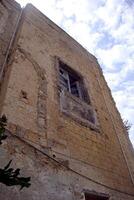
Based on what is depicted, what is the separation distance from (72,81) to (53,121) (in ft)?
9.01

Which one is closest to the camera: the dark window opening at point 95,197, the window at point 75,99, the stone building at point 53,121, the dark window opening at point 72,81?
the stone building at point 53,121

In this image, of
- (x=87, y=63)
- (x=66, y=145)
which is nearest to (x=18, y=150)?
(x=66, y=145)

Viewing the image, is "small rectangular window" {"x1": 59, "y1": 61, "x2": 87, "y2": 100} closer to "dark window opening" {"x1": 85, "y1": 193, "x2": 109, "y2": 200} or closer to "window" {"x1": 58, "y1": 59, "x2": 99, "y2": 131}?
"window" {"x1": 58, "y1": 59, "x2": 99, "y2": 131}

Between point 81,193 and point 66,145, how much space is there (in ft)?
2.95

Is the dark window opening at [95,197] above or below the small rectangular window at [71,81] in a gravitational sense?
below

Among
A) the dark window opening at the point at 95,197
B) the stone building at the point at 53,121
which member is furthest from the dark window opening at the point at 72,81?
the dark window opening at the point at 95,197

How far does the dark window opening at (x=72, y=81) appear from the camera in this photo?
6531 mm

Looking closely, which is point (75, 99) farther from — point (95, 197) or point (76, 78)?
point (95, 197)

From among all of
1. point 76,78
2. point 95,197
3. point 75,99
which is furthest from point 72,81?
point 95,197

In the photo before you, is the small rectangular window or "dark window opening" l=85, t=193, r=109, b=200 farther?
the small rectangular window

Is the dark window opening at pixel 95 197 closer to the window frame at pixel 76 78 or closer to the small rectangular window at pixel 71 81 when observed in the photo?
the window frame at pixel 76 78

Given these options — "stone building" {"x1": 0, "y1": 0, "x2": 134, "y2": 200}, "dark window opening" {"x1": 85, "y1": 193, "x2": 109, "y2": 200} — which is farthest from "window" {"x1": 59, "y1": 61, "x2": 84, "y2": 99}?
"dark window opening" {"x1": 85, "y1": 193, "x2": 109, "y2": 200}

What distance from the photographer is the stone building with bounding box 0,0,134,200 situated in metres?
3.62

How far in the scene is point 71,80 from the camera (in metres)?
7.17
